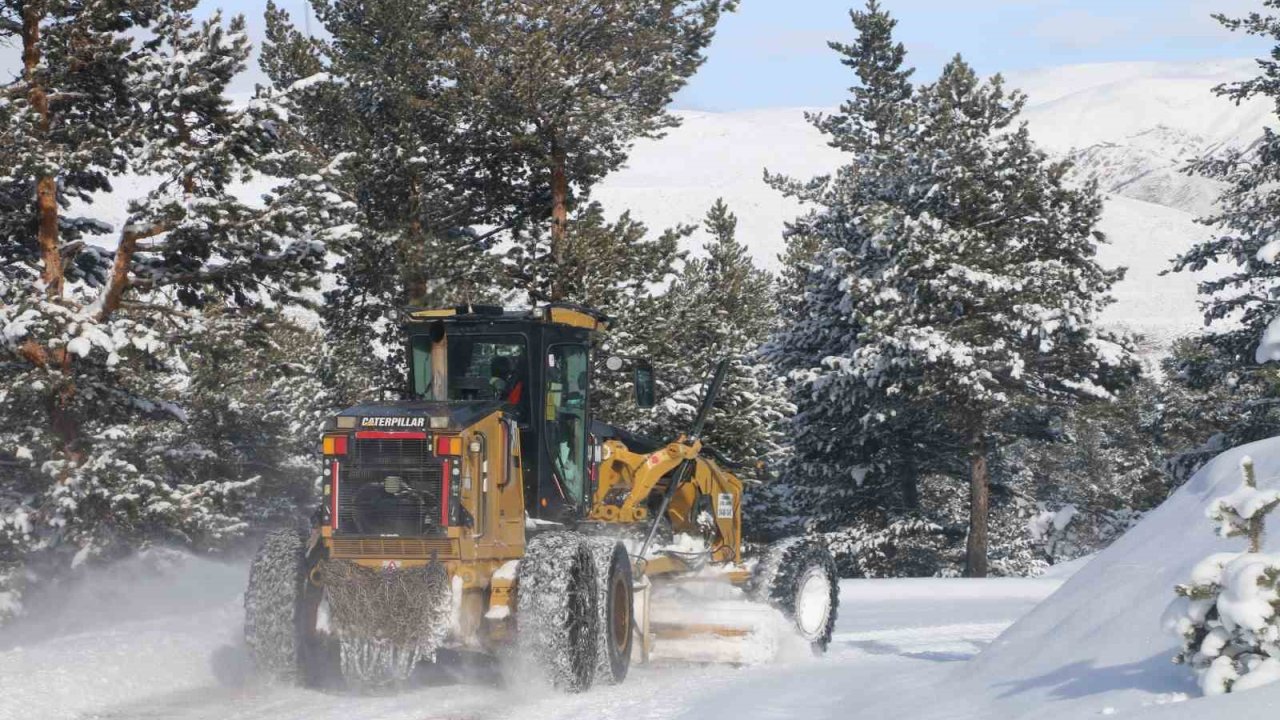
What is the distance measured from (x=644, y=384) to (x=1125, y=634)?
508 cm

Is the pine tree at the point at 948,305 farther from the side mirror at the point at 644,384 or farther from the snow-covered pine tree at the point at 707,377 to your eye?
the side mirror at the point at 644,384

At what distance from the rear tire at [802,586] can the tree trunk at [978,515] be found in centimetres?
1561

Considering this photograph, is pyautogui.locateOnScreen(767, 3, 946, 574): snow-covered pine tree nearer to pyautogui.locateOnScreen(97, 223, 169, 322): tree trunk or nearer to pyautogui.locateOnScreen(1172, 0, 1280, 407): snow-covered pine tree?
pyautogui.locateOnScreen(1172, 0, 1280, 407): snow-covered pine tree

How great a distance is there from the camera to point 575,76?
23.9m

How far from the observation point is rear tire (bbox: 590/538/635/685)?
10641 mm

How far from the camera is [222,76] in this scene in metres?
16.7

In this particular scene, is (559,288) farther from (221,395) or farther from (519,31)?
(221,395)

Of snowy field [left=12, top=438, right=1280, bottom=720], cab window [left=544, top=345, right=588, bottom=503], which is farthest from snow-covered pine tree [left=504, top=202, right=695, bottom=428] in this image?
cab window [left=544, top=345, right=588, bottom=503]

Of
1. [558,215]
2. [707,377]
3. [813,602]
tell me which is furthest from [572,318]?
[707,377]

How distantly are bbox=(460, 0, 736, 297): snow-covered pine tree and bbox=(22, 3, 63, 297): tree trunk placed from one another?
7987 millimetres

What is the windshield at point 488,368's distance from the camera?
11711 millimetres

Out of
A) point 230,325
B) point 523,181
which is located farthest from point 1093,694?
point 523,181

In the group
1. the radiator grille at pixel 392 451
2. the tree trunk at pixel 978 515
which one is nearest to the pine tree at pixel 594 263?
the tree trunk at pixel 978 515

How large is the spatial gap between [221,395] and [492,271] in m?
12.5
